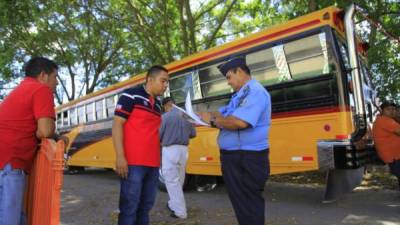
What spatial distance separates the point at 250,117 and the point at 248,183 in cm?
59

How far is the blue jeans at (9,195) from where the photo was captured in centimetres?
363

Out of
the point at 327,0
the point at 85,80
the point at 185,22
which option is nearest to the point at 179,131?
the point at 327,0

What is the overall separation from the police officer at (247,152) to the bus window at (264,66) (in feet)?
11.5

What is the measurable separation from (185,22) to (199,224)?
1049cm

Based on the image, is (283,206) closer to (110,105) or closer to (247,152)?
(247,152)

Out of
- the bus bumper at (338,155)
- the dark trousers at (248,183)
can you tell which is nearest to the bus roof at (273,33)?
the bus bumper at (338,155)

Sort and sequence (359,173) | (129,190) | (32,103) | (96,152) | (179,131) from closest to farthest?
(32,103), (129,190), (179,131), (359,173), (96,152)

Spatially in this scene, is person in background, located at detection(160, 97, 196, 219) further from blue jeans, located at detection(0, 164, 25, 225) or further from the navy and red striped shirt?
blue jeans, located at detection(0, 164, 25, 225)

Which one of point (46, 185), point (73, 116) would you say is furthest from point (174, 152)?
point (73, 116)

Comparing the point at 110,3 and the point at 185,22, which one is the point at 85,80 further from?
the point at 185,22

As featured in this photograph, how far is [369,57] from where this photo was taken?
10.5 metres

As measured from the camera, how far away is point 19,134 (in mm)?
3672

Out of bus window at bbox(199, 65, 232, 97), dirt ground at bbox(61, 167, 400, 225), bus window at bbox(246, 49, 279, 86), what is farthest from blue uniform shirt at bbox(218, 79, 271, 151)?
bus window at bbox(199, 65, 232, 97)

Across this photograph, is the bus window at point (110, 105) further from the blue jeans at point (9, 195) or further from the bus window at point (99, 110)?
the blue jeans at point (9, 195)
